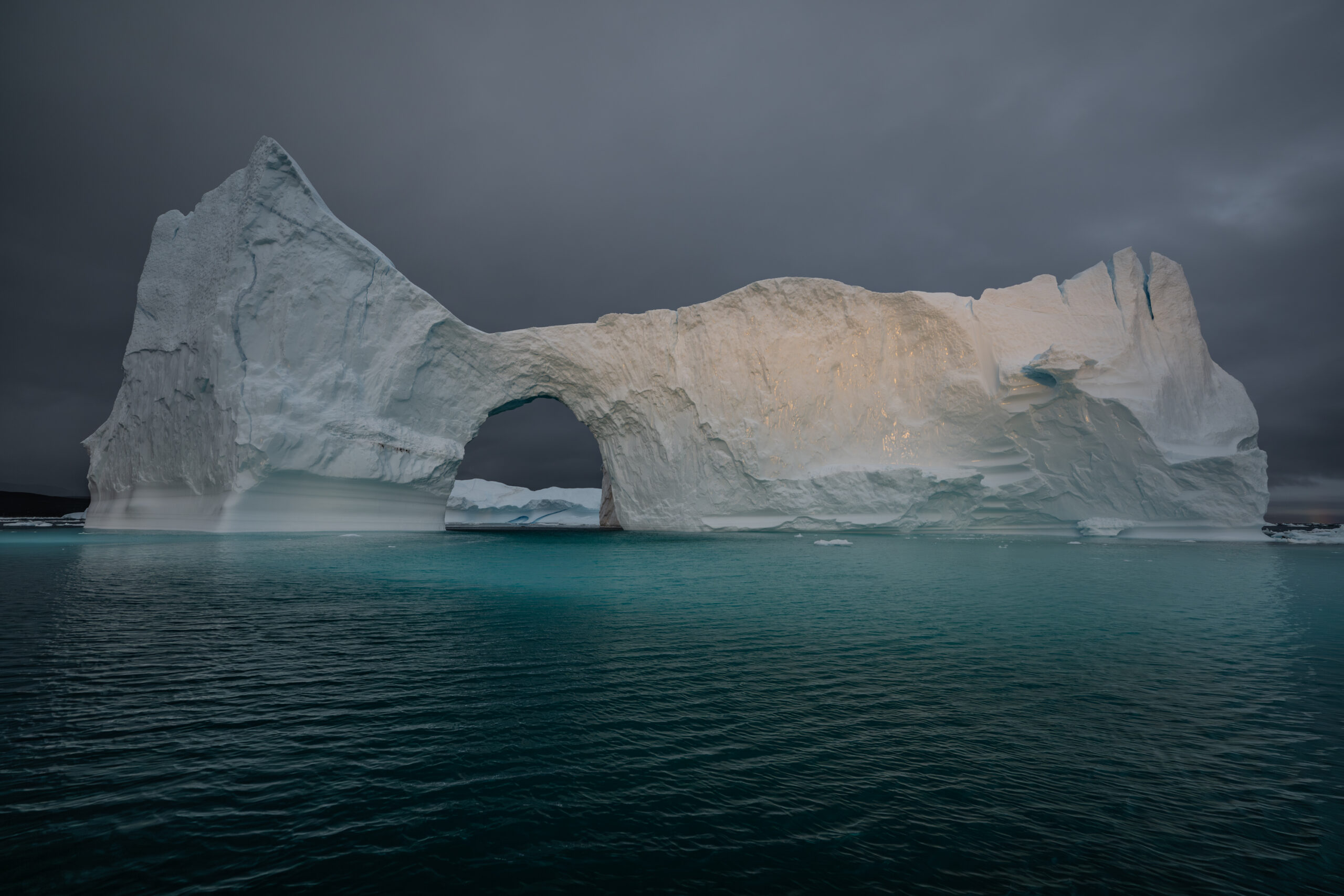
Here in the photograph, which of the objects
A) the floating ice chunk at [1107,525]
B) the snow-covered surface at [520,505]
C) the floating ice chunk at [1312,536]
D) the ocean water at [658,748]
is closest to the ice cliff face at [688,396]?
the floating ice chunk at [1107,525]

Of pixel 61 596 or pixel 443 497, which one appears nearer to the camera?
pixel 61 596

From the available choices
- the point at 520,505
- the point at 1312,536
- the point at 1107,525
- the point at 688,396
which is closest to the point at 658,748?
the point at 688,396

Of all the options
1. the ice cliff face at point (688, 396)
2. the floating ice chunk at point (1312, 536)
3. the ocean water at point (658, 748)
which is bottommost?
the ocean water at point (658, 748)

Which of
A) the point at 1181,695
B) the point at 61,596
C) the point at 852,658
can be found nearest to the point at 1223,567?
the point at 1181,695

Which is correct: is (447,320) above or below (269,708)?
above

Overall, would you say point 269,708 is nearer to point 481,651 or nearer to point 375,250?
point 481,651

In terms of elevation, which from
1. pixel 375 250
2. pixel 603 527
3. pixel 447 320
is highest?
pixel 375 250

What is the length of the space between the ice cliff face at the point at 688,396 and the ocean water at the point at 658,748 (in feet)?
45.9

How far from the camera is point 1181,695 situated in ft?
12.8

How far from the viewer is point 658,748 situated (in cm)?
291

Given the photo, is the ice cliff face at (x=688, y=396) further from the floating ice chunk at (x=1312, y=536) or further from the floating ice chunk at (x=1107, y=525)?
the floating ice chunk at (x=1312, y=536)

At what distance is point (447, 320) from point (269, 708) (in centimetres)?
2054

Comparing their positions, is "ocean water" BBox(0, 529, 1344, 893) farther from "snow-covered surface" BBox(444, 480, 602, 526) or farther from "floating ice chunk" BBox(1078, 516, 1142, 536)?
"snow-covered surface" BBox(444, 480, 602, 526)

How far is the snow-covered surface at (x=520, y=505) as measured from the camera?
2109 inches
